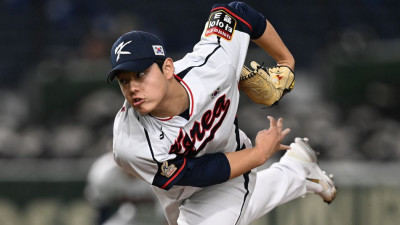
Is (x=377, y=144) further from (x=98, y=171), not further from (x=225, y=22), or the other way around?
(x=225, y=22)

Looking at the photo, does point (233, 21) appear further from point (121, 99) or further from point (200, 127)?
point (121, 99)

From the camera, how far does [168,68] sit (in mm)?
3883

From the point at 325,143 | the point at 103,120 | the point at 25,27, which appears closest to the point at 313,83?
the point at 325,143

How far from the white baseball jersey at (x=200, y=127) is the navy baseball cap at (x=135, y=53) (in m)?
0.30

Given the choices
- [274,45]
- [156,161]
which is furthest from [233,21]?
[156,161]

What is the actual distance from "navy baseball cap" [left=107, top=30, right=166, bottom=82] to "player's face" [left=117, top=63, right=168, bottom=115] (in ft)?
0.16

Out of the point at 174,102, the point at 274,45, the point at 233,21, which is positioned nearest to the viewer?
the point at 174,102

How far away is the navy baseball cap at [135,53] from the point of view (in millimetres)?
3664

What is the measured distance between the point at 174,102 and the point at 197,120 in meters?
0.17

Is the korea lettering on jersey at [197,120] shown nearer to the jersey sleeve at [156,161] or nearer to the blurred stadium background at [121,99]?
the jersey sleeve at [156,161]

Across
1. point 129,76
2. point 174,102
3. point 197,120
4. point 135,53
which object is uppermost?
point 135,53

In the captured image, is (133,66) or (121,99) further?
(121,99)

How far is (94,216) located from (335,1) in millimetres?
4875

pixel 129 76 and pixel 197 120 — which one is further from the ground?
pixel 129 76
